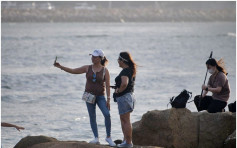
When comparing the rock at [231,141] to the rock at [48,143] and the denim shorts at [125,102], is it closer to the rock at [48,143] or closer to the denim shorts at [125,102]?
the denim shorts at [125,102]

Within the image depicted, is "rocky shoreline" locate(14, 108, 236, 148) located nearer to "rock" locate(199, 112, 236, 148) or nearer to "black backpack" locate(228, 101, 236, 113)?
"rock" locate(199, 112, 236, 148)

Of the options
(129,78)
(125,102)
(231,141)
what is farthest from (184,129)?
(129,78)

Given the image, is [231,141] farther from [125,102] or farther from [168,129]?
[125,102]

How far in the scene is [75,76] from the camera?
35750 mm

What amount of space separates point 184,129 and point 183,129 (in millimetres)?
19

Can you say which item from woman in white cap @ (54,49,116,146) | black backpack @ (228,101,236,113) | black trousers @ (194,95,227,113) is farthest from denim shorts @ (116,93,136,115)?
black backpack @ (228,101,236,113)

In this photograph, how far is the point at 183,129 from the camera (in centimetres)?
1062

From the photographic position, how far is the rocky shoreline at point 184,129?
34.6 feet

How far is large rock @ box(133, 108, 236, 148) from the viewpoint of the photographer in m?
10.5

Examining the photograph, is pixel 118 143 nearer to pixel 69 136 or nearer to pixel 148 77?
pixel 69 136

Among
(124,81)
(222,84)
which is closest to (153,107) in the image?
(222,84)

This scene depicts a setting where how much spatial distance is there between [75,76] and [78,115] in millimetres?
16211

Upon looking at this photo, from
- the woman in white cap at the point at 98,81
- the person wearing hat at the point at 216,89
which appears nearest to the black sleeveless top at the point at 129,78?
the woman in white cap at the point at 98,81

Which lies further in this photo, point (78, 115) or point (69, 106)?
point (69, 106)
